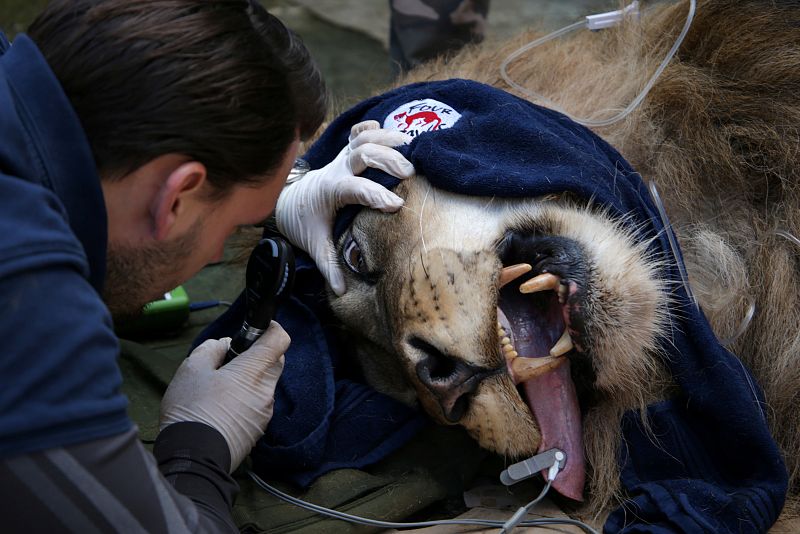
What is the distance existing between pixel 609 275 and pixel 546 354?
0.24m

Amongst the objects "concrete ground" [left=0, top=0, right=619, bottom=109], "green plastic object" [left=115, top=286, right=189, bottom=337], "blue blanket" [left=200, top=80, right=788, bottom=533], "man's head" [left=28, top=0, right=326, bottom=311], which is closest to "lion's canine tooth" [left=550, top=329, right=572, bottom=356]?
"blue blanket" [left=200, top=80, right=788, bottom=533]

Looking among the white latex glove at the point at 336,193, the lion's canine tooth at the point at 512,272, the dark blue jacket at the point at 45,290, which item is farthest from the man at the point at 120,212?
the lion's canine tooth at the point at 512,272

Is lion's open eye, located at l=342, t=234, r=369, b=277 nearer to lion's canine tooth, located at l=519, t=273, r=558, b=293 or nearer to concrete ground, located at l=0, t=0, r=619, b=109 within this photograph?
lion's canine tooth, located at l=519, t=273, r=558, b=293

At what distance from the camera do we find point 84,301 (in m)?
1.48

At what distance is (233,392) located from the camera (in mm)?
2242

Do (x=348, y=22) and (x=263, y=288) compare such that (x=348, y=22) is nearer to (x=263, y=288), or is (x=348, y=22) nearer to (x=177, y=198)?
(x=263, y=288)

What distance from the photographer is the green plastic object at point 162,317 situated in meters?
3.17

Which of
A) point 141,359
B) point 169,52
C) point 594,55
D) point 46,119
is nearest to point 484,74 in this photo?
point 594,55

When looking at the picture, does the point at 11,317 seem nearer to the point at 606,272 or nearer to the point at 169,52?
the point at 169,52

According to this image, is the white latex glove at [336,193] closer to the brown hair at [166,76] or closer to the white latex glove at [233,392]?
the white latex glove at [233,392]

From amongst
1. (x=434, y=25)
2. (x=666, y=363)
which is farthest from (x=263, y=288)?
(x=434, y=25)

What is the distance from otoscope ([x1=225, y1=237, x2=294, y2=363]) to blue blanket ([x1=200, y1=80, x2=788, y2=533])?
0.19 meters

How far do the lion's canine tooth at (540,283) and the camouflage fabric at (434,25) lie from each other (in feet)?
6.84

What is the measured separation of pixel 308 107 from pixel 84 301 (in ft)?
2.36
